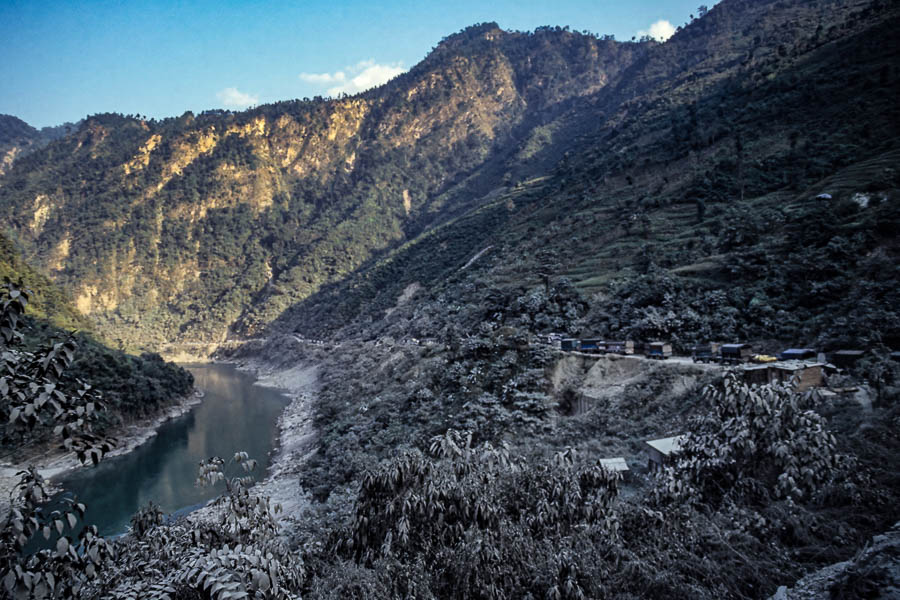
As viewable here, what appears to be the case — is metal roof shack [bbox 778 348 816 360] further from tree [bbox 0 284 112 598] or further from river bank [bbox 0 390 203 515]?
river bank [bbox 0 390 203 515]

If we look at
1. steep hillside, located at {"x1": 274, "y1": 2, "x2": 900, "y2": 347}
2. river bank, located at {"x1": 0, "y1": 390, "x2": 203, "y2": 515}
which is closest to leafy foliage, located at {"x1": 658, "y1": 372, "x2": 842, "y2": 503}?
steep hillside, located at {"x1": 274, "y1": 2, "x2": 900, "y2": 347}

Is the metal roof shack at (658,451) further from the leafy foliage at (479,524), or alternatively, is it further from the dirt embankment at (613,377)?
the leafy foliage at (479,524)

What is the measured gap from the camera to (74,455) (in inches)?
670

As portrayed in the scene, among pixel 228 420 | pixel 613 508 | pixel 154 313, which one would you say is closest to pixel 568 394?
pixel 613 508

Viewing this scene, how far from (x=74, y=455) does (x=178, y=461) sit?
1315cm

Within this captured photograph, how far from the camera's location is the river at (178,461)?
22.5 m

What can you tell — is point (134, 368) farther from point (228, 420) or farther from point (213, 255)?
point (213, 255)

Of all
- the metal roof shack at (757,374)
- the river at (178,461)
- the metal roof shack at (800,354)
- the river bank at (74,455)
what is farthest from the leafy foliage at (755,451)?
the river at (178,461)

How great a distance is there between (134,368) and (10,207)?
423ft

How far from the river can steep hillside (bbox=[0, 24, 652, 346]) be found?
2104 inches

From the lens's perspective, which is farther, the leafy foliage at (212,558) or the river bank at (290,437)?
the river bank at (290,437)

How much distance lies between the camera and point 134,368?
122 ft

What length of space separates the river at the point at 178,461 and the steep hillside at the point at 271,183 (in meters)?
53.4

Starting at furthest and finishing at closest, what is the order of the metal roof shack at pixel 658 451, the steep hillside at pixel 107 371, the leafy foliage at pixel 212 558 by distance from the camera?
the steep hillside at pixel 107 371 → the metal roof shack at pixel 658 451 → the leafy foliage at pixel 212 558
